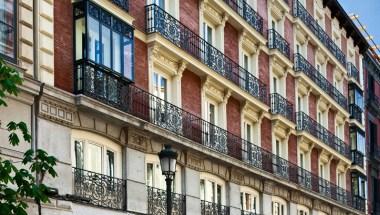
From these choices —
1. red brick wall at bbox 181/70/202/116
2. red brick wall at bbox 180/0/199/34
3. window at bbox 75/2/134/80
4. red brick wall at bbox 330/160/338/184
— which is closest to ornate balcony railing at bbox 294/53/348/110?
red brick wall at bbox 330/160/338/184

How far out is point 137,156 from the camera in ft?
75.3

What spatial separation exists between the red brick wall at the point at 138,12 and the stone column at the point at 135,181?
379 centimetres

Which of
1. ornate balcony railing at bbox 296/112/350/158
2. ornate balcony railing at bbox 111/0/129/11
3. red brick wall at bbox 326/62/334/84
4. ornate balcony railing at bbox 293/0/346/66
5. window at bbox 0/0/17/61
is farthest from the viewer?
red brick wall at bbox 326/62/334/84

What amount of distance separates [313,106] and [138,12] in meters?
18.8

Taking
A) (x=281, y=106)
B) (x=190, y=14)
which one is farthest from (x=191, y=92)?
(x=281, y=106)

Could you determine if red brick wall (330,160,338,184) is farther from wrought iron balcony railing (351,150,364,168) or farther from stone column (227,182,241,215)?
stone column (227,182,241,215)

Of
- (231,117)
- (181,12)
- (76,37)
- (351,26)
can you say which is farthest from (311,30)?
(76,37)

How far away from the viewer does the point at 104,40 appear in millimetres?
21297

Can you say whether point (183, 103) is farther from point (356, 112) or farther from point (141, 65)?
point (356, 112)

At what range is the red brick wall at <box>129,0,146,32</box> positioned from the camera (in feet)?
78.3

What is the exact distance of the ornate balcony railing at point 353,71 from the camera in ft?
161

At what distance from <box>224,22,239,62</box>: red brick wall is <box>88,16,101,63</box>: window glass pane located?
1004 cm

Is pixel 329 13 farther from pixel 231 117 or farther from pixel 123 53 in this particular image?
pixel 123 53

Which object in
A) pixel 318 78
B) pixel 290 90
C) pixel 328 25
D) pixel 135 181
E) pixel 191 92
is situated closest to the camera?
pixel 135 181
